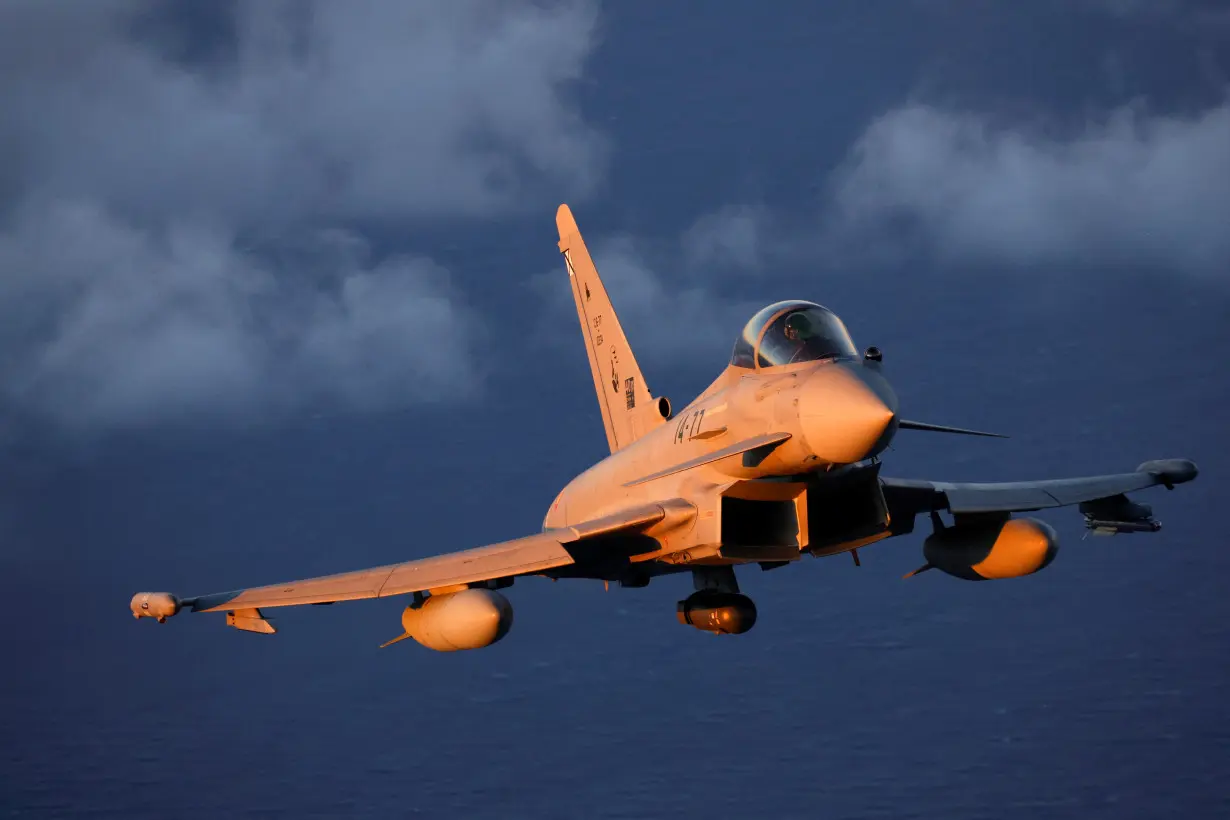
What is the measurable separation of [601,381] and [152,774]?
351ft

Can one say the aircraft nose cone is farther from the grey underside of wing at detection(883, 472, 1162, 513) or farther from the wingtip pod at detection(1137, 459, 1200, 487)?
the wingtip pod at detection(1137, 459, 1200, 487)

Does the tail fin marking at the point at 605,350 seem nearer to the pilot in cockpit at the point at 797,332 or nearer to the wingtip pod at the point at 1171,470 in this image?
the pilot in cockpit at the point at 797,332

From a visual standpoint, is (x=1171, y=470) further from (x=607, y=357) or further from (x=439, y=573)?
(x=439, y=573)

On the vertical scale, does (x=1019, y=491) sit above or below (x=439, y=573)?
above

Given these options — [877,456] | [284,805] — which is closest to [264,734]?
[284,805]

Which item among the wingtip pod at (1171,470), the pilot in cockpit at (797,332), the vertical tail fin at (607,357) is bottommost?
the wingtip pod at (1171,470)

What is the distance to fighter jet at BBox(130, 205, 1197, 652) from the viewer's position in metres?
19.8

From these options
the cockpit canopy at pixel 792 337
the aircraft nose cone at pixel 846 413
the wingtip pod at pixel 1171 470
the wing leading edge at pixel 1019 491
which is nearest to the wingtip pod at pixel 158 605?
the cockpit canopy at pixel 792 337

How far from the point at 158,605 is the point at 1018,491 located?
16075 millimetres

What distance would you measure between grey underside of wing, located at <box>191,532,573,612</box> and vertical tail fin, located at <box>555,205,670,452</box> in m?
6.25

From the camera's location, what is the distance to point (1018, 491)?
24.8 m

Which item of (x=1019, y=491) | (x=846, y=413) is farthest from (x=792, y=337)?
(x=1019, y=491)

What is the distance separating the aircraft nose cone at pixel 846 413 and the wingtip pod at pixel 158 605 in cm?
1105

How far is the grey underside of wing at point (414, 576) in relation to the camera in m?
21.4
